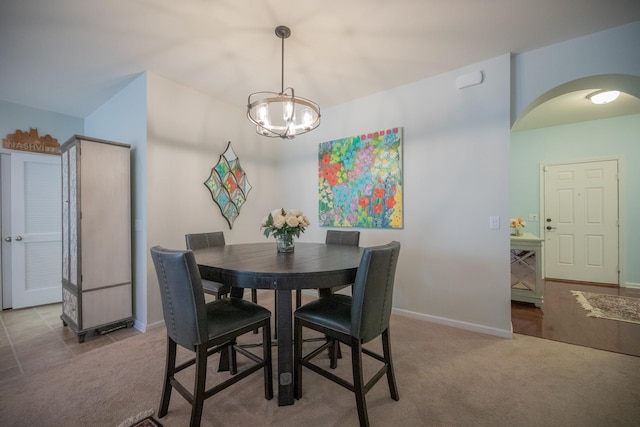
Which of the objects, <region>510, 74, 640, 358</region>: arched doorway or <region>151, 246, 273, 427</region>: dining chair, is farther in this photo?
<region>510, 74, 640, 358</region>: arched doorway

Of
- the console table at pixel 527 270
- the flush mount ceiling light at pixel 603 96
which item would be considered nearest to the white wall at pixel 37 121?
the console table at pixel 527 270

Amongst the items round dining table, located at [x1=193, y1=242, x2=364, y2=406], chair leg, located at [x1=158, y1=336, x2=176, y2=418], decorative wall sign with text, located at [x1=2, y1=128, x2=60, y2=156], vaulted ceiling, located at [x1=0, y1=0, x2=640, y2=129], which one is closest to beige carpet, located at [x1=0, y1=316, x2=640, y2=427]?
chair leg, located at [x1=158, y1=336, x2=176, y2=418]

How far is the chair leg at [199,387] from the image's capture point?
1352 mm

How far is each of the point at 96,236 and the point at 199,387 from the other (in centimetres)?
210

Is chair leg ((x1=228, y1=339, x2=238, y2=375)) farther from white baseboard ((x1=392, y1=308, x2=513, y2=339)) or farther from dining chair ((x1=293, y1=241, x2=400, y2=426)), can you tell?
white baseboard ((x1=392, y1=308, x2=513, y2=339))

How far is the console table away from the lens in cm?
329

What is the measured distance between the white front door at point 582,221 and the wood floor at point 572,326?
81cm

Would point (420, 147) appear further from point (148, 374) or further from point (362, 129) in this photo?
point (148, 374)

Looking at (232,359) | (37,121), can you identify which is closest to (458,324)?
(232,359)

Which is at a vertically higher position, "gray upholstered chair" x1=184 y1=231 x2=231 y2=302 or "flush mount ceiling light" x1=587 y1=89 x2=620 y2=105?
"flush mount ceiling light" x1=587 y1=89 x2=620 y2=105

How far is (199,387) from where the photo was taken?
1.36 meters

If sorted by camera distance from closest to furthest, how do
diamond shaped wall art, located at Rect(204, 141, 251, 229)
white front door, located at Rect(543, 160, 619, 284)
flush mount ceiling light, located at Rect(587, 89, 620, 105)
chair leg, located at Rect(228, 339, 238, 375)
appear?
chair leg, located at Rect(228, 339, 238, 375) → flush mount ceiling light, located at Rect(587, 89, 620, 105) → diamond shaped wall art, located at Rect(204, 141, 251, 229) → white front door, located at Rect(543, 160, 619, 284)

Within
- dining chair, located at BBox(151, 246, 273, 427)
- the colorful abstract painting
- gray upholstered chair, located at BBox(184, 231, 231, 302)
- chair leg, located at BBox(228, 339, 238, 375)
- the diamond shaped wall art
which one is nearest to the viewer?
dining chair, located at BBox(151, 246, 273, 427)

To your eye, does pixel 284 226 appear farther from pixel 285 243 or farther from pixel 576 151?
pixel 576 151
